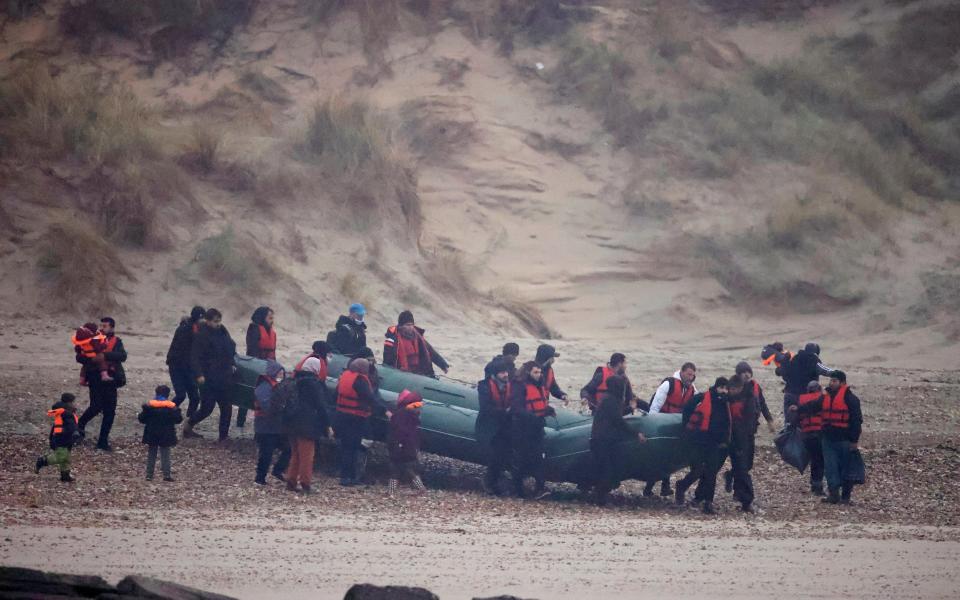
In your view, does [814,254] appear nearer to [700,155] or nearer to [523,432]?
[700,155]

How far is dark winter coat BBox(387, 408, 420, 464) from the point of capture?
12.3 m

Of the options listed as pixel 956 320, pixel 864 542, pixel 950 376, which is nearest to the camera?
pixel 864 542

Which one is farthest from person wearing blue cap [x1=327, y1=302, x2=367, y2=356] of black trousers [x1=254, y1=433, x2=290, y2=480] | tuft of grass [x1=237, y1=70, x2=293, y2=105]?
tuft of grass [x1=237, y1=70, x2=293, y2=105]

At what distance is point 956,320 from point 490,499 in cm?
1294

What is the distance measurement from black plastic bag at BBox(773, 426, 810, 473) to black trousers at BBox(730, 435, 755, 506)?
0.88m

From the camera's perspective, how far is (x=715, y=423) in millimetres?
11703

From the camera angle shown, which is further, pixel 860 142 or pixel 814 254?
pixel 860 142

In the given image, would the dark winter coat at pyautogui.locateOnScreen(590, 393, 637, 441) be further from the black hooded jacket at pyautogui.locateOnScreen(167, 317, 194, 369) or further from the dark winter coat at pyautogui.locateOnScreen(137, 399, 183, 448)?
the black hooded jacket at pyautogui.locateOnScreen(167, 317, 194, 369)

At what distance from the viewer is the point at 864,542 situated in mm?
10438

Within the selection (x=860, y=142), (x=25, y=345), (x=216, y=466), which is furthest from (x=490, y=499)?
(x=860, y=142)

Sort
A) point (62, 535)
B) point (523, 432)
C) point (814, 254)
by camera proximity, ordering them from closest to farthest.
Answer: point (62, 535) < point (523, 432) < point (814, 254)

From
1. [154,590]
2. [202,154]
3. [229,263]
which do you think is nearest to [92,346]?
[229,263]

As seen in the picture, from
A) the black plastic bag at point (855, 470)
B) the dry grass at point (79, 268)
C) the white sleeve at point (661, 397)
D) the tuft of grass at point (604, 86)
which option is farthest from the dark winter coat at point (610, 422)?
the tuft of grass at point (604, 86)

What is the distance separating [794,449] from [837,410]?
26.9 inches
